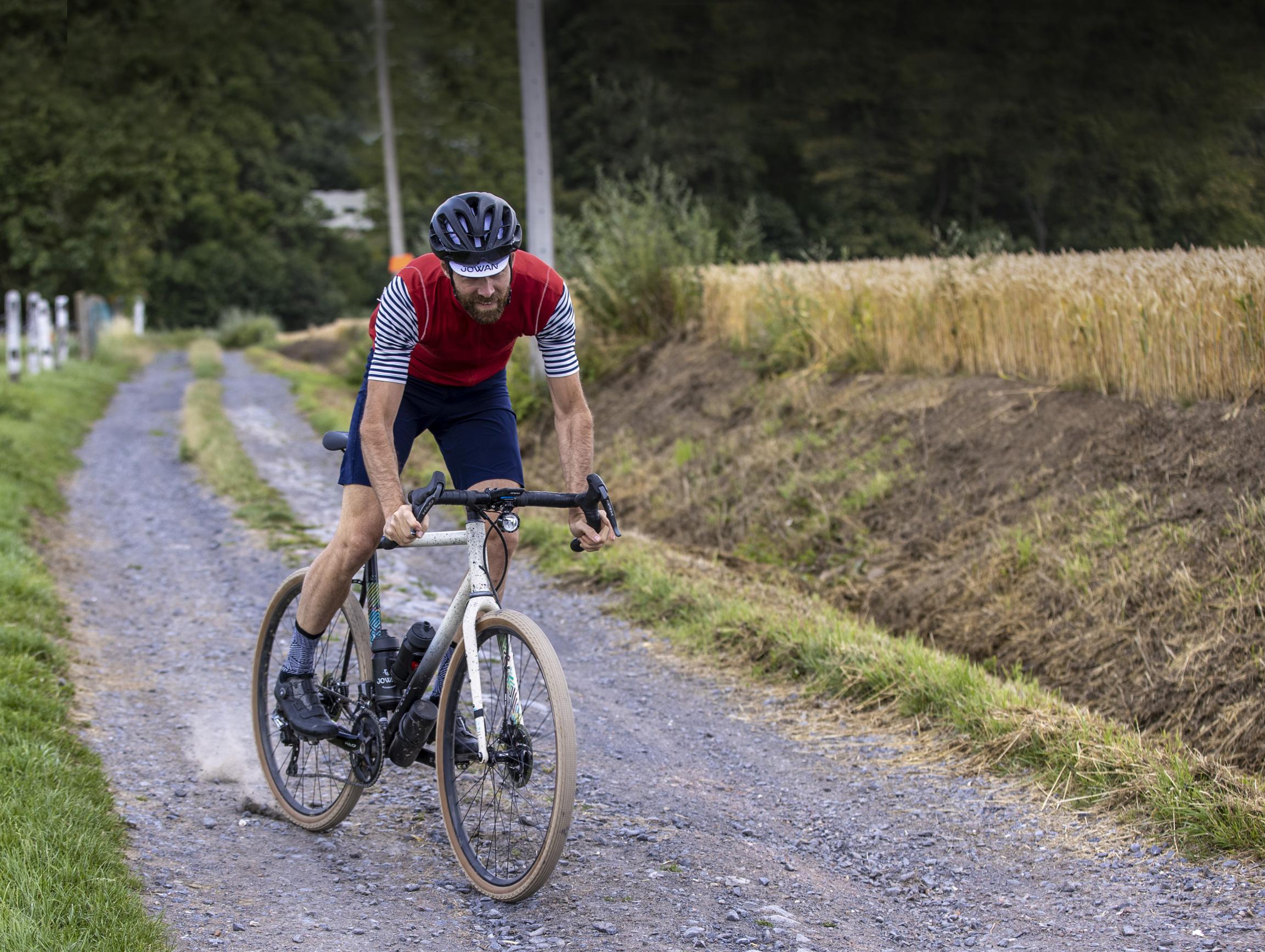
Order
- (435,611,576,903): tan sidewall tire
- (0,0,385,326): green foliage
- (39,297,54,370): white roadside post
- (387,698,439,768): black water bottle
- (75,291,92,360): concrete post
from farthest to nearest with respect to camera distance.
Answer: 1. (0,0,385,326): green foliage
2. (75,291,92,360): concrete post
3. (39,297,54,370): white roadside post
4. (387,698,439,768): black water bottle
5. (435,611,576,903): tan sidewall tire

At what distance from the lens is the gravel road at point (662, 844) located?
3881mm

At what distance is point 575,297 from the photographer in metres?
15.6

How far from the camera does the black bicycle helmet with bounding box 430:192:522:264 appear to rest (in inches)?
151

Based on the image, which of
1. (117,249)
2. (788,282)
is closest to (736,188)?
(117,249)

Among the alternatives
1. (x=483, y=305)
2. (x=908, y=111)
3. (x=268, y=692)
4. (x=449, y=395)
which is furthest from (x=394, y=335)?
(x=908, y=111)

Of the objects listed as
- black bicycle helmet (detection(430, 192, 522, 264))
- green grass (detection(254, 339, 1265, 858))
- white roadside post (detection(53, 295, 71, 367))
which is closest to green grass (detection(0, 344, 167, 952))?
black bicycle helmet (detection(430, 192, 522, 264))

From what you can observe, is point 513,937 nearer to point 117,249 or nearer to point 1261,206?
point 1261,206

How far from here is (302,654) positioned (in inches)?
185

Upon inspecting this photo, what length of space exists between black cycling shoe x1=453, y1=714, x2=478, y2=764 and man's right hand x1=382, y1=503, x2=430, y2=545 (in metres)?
0.71

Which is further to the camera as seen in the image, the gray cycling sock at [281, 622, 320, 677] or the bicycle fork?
the gray cycling sock at [281, 622, 320, 677]

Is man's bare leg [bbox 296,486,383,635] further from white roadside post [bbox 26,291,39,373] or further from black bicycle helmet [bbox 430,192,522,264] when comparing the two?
white roadside post [bbox 26,291,39,373]

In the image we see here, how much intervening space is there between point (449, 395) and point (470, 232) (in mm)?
778

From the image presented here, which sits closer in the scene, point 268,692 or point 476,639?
point 476,639

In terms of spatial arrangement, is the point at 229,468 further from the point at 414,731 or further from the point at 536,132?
the point at 414,731
